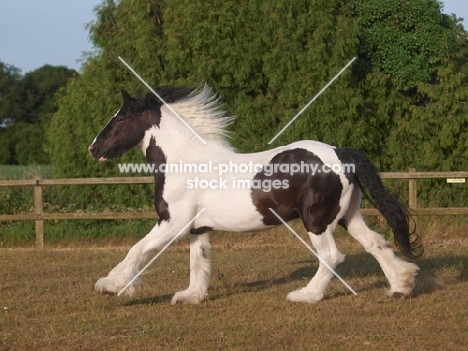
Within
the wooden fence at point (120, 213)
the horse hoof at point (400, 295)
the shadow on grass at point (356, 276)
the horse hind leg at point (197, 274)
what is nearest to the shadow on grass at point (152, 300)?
the shadow on grass at point (356, 276)

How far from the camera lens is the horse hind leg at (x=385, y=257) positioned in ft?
22.4

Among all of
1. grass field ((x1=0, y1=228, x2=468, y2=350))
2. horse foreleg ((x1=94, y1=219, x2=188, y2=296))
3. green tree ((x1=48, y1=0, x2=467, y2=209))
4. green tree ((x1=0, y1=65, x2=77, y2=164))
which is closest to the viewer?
grass field ((x1=0, y1=228, x2=468, y2=350))

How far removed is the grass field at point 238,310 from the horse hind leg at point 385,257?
15 centimetres

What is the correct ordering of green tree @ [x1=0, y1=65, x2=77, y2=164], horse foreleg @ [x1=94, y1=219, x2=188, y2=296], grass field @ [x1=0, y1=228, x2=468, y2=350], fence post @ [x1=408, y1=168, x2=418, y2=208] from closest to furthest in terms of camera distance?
grass field @ [x1=0, y1=228, x2=468, y2=350], horse foreleg @ [x1=94, y1=219, x2=188, y2=296], fence post @ [x1=408, y1=168, x2=418, y2=208], green tree @ [x1=0, y1=65, x2=77, y2=164]

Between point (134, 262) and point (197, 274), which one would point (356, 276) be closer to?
point (197, 274)

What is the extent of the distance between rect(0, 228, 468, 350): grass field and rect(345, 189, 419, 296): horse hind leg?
0.15m

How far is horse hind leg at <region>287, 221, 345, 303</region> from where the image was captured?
6711 millimetres

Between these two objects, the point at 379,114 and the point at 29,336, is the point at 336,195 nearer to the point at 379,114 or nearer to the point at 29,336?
the point at 29,336

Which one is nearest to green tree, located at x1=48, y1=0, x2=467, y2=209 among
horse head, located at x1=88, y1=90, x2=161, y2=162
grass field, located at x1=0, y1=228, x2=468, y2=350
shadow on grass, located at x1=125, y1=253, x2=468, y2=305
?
grass field, located at x1=0, y1=228, x2=468, y2=350

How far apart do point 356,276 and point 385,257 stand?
60.5 inches

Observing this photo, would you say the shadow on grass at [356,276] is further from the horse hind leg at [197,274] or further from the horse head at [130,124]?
the horse head at [130,124]

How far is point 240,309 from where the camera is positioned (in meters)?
6.64

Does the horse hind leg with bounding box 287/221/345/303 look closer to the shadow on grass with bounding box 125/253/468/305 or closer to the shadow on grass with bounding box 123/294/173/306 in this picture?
the shadow on grass with bounding box 125/253/468/305

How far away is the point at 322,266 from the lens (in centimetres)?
677
